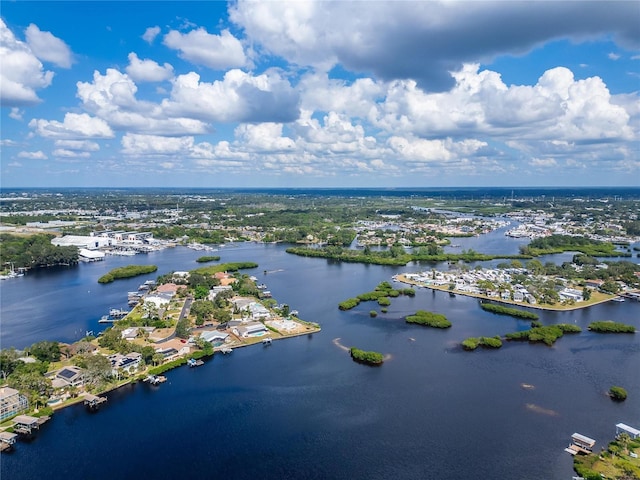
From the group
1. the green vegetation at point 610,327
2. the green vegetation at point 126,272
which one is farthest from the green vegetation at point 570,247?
the green vegetation at point 126,272

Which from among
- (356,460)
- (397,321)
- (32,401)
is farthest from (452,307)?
(32,401)

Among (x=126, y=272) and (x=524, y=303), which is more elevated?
(x=126, y=272)

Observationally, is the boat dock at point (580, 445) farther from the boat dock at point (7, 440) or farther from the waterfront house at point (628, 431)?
the boat dock at point (7, 440)

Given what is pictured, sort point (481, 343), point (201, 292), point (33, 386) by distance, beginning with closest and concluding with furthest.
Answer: point (33, 386) < point (481, 343) < point (201, 292)

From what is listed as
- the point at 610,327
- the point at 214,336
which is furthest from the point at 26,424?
the point at 610,327

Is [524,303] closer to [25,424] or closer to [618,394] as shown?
[618,394]

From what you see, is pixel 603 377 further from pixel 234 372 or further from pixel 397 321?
pixel 234 372

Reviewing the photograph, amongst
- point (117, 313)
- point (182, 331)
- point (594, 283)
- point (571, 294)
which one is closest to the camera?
point (182, 331)
